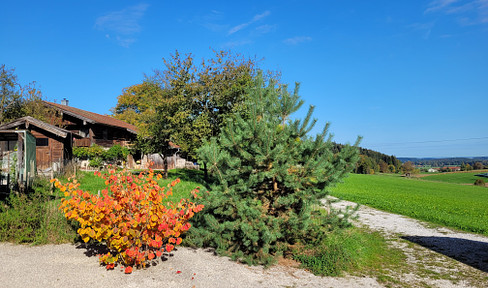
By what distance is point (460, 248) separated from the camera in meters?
7.93

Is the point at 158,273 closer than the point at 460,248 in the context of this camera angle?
Yes

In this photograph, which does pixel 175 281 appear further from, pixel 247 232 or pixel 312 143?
pixel 312 143

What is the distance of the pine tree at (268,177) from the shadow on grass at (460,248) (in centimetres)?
323

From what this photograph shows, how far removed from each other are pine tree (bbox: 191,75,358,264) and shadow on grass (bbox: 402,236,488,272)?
3.23 metres

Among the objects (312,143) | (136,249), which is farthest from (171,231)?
(312,143)

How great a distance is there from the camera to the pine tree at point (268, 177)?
19.4 feet

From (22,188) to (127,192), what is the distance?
23.6 feet

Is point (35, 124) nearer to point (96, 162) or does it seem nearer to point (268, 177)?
point (96, 162)

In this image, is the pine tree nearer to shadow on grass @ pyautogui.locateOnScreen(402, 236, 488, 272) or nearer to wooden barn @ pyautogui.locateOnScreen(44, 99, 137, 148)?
shadow on grass @ pyautogui.locateOnScreen(402, 236, 488, 272)

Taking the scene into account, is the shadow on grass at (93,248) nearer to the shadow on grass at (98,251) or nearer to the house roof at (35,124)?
the shadow on grass at (98,251)

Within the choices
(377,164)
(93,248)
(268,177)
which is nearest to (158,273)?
(93,248)

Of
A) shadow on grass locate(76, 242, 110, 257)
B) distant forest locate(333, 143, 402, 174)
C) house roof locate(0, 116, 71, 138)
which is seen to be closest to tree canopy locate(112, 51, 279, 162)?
house roof locate(0, 116, 71, 138)

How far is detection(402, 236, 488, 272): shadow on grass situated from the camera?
22.4 feet

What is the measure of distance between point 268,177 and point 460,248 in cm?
594
